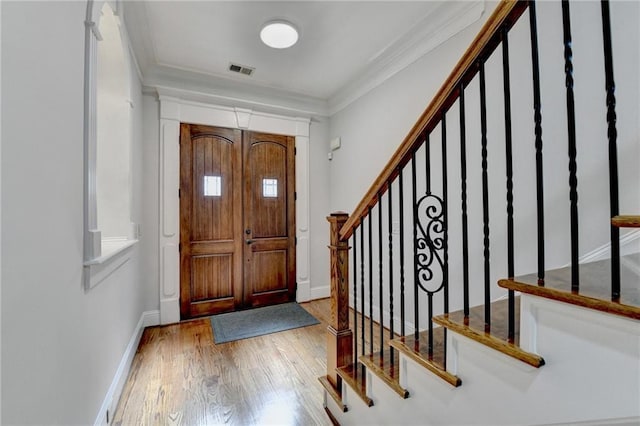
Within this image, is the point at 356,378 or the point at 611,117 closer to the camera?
the point at 611,117

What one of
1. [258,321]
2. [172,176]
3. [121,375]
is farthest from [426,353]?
[172,176]

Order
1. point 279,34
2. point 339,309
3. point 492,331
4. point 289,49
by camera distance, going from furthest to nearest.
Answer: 1. point 289,49
2. point 279,34
3. point 339,309
4. point 492,331

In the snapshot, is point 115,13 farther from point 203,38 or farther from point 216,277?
point 216,277

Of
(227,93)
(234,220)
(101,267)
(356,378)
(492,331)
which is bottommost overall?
(356,378)

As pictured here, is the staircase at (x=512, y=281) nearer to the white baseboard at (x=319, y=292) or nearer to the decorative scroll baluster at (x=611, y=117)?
the decorative scroll baluster at (x=611, y=117)

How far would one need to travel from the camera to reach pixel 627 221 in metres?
0.62

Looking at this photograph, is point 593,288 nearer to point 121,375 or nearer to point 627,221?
point 627,221

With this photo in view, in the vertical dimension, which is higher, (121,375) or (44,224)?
(44,224)

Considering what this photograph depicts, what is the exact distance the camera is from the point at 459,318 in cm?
107

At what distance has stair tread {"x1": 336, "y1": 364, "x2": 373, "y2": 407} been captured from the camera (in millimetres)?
1442

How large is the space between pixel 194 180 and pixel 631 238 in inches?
143

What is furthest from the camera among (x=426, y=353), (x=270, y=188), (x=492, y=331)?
(x=270, y=188)

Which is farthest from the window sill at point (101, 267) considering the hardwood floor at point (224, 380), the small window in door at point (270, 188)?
the small window in door at point (270, 188)

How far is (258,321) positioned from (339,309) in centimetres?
179
